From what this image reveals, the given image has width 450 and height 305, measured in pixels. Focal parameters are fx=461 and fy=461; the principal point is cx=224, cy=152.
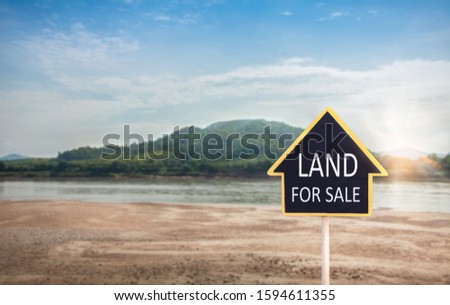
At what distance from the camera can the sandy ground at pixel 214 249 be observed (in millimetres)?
5484

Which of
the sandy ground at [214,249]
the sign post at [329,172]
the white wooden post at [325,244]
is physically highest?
the sign post at [329,172]

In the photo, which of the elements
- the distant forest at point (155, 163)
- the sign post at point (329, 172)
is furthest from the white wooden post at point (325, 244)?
the distant forest at point (155, 163)

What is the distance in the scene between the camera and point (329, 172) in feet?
9.89

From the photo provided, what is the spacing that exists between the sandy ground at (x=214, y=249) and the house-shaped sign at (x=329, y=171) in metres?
2.46

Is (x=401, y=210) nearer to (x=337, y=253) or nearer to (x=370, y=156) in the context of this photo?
(x=337, y=253)

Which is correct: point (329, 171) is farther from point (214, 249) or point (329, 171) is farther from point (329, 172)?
point (214, 249)

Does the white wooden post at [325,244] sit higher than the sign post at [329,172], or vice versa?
the sign post at [329,172]

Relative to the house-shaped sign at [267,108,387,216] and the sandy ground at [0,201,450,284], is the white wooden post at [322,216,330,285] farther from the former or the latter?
the sandy ground at [0,201,450,284]

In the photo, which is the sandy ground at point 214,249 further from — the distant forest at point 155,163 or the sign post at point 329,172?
the distant forest at point 155,163

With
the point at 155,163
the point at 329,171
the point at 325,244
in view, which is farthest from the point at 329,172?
the point at 155,163

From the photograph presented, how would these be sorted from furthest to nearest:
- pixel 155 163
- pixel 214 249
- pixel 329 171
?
pixel 155 163 < pixel 214 249 < pixel 329 171

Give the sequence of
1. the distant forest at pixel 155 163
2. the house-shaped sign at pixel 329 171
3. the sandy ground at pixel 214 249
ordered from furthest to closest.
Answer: the distant forest at pixel 155 163
the sandy ground at pixel 214 249
the house-shaped sign at pixel 329 171
